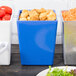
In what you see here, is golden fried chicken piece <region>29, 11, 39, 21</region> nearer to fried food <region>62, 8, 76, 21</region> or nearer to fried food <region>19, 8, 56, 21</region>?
fried food <region>19, 8, 56, 21</region>

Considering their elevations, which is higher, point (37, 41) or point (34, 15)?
point (34, 15)

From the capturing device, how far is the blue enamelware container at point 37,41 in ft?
3.11

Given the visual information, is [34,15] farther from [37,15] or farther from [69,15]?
[69,15]

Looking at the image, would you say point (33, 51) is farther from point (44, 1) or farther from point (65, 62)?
point (44, 1)

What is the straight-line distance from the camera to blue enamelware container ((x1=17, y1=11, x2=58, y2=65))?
949mm

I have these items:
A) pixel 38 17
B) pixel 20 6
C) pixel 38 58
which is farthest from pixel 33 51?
pixel 20 6

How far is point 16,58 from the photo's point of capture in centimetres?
111

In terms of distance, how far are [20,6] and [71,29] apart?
39 cm

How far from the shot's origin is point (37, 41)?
98 centimetres

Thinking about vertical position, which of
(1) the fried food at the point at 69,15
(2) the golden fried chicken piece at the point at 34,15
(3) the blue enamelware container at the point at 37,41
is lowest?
(3) the blue enamelware container at the point at 37,41

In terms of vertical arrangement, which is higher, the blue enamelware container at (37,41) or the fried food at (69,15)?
the fried food at (69,15)

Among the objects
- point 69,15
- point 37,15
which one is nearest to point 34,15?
point 37,15

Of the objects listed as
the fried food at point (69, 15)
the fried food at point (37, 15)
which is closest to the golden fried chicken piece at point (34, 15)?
the fried food at point (37, 15)

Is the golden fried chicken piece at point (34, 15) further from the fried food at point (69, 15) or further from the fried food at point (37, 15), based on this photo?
the fried food at point (69, 15)
